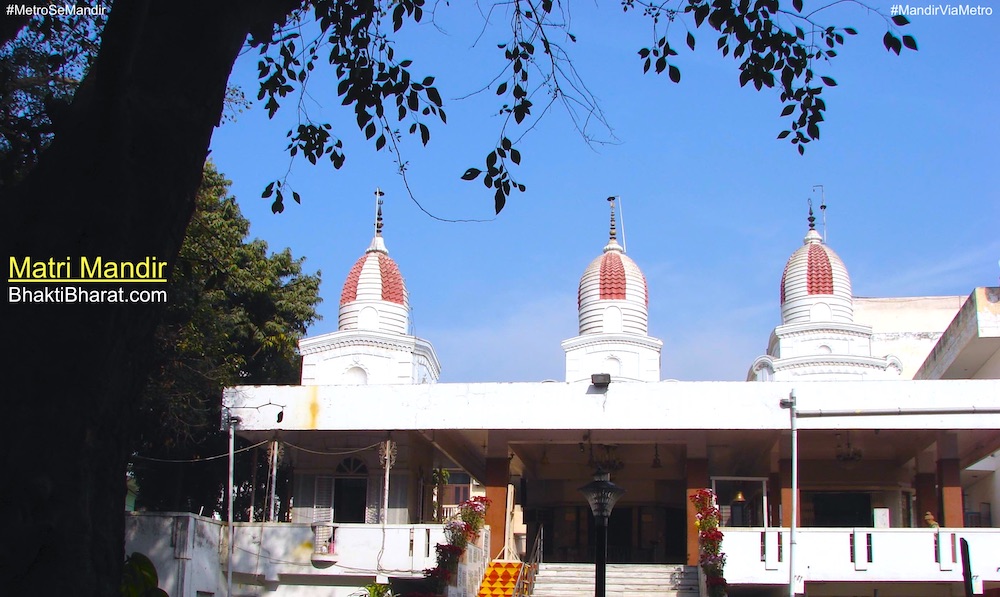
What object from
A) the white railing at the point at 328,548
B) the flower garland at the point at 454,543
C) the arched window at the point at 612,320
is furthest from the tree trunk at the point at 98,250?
the arched window at the point at 612,320

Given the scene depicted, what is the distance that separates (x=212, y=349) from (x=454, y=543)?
7.55m

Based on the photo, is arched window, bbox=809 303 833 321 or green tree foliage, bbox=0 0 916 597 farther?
arched window, bbox=809 303 833 321

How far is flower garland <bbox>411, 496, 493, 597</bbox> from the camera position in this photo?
20.5 meters

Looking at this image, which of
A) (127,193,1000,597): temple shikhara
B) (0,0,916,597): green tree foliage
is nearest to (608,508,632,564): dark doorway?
(127,193,1000,597): temple shikhara

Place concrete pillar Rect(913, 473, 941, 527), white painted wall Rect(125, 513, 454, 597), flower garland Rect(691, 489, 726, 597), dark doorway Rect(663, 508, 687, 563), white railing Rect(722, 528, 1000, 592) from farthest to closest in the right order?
dark doorway Rect(663, 508, 687, 563)
concrete pillar Rect(913, 473, 941, 527)
white painted wall Rect(125, 513, 454, 597)
white railing Rect(722, 528, 1000, 592)
flower garland Rect(691, 489, 726, 597)

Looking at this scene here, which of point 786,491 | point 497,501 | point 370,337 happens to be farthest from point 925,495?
point 370,337

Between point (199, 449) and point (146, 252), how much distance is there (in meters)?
24.6

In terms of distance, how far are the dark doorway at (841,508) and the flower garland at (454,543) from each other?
951cm

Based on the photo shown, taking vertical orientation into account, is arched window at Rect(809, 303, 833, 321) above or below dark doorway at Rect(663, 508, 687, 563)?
above

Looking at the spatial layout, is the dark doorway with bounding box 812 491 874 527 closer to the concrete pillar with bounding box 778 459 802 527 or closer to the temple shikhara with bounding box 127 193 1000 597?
the temple shikhara with bounding box 127 193 1000 597

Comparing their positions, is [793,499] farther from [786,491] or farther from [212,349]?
[212,349]

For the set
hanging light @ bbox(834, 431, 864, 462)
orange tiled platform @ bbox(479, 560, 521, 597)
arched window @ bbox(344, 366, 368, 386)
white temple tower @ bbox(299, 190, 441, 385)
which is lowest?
orange tiled platform @ bbox(479, 560, 521, 597)

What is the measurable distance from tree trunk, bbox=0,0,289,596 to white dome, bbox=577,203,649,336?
114 feet

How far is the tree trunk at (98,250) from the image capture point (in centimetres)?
483
